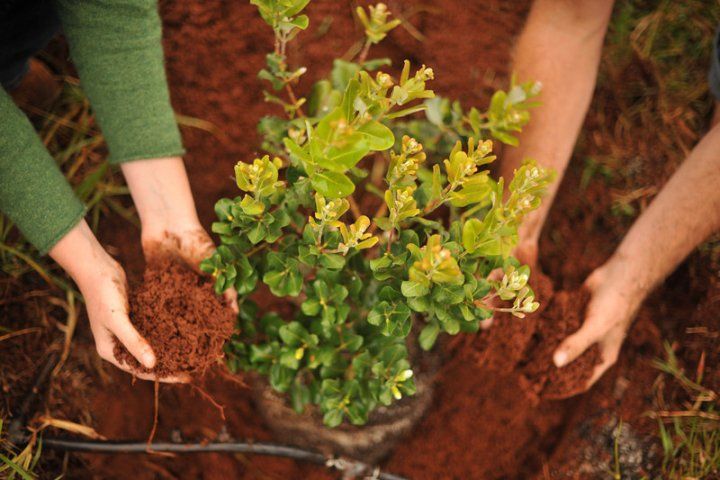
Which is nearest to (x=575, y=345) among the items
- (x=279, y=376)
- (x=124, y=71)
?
(x=279, y=376)

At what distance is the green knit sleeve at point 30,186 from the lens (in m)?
1.38

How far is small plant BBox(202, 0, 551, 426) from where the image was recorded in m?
1.13

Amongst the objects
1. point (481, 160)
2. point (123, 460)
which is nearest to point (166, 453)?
point (123, 460)

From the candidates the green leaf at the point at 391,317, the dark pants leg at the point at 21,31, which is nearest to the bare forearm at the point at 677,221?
the green leaf at the point at 391,317

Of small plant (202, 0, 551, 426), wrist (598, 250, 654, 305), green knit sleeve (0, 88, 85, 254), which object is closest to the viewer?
small plant (202, 0, 551, 426)

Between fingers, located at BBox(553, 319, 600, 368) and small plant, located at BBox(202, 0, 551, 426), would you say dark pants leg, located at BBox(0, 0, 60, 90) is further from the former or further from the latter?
fingers, located at BBox(553, 319, 600, 368)

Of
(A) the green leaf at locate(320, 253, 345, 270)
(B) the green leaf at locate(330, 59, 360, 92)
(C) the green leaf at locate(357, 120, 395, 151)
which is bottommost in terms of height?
(A) the green leaf at locate(320, 253, 345, 270)

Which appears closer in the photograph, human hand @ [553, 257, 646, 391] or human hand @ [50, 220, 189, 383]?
human hand @ [50, 220, 189, 383]

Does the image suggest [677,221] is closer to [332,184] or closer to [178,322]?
[332,184]

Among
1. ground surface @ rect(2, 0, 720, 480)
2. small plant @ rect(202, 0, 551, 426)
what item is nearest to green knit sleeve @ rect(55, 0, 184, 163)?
small plant @ rect(202, 0, 551, 426)

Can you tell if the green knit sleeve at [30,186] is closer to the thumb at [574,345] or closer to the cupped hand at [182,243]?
the cupped hand at [182,243]

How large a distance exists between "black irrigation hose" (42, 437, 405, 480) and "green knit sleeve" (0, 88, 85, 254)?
75cm

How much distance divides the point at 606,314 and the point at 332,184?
117cm

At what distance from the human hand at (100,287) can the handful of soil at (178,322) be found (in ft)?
0.10
